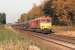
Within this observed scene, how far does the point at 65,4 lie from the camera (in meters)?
64.6

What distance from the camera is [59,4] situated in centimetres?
6512

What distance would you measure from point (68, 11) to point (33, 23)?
39.4 ft

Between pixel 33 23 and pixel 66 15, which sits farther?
pixel 66 15

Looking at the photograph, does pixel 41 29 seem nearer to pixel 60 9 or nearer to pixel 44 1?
pixel 60 9

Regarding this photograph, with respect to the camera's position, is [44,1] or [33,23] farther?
[44,1]

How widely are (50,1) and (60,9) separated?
876 inches

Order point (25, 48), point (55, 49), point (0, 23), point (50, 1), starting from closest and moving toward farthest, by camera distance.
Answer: point (25, 48) → point (55, 49) → point (0, 23) → point (50, 1)

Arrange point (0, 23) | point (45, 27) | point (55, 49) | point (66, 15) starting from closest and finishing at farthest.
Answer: point (55, 49), point (45, 27), point (66, 15), point (0, 23)

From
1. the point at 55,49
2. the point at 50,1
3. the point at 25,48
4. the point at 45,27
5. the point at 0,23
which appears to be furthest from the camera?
the point at 50,1

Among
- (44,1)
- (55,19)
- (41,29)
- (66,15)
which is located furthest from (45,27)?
(44,1)

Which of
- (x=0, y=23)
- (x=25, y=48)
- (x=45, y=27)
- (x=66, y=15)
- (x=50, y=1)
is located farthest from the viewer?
(x=50, y=1)

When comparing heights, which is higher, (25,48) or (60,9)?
(60,9)

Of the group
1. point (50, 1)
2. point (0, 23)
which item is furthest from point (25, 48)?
point (50, 1)

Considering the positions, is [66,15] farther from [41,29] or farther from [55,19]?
[55,19]
